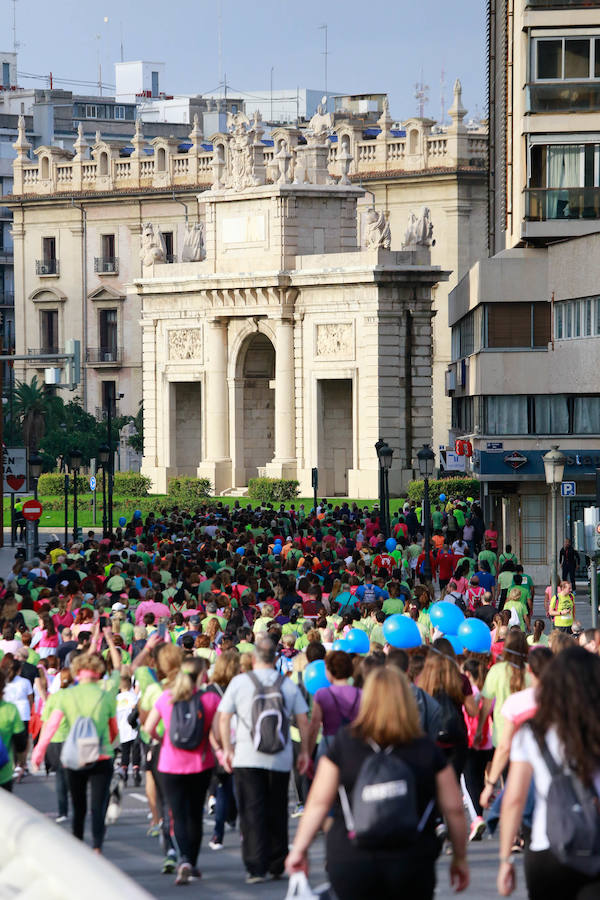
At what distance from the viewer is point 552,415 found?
41.6 m

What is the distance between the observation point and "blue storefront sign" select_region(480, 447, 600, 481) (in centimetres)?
3975

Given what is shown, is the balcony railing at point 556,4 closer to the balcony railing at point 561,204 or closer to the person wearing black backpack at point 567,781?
the balcony railing at point 561,204

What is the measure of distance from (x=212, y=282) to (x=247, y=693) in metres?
55.3

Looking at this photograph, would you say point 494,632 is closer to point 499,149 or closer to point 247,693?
point 247,693

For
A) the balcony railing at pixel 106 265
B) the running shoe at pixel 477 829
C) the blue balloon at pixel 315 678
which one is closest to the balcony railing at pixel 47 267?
the balcony railing at pixel 106 265

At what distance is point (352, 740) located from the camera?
8.41 m

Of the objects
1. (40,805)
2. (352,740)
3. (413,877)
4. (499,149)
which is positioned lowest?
(40,805)

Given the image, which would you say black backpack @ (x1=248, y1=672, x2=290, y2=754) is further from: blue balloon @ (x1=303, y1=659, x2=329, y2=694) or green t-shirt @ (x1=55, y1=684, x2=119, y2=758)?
blue balloon @ (x1=303, y1=659, x2=329, y2=694)

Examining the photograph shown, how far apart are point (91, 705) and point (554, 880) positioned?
225 inches

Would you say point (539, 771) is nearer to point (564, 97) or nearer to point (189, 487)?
point (564, 97)

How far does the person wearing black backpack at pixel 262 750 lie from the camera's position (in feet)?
41.3

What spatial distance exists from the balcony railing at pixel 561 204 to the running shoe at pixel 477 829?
2794 centimetres

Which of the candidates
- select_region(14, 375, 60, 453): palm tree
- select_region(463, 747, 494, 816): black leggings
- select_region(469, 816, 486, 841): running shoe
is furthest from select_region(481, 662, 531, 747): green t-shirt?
select_region(14, 375, 60, 453): palm tree

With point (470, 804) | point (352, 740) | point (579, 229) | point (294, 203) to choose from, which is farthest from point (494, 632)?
point (294, 203)
